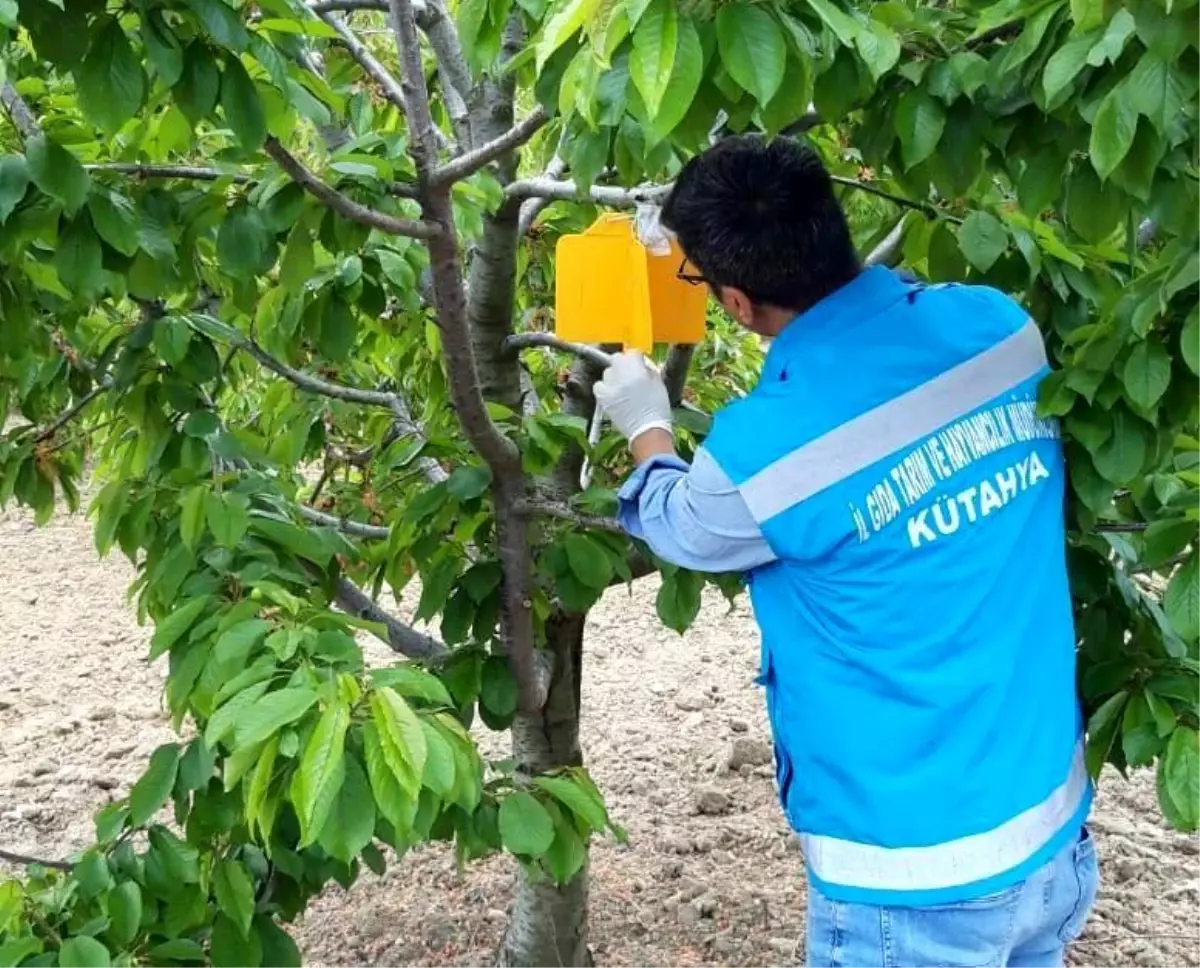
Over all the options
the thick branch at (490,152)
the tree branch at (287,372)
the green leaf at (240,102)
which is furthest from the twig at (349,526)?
the green leaf at (240,102)

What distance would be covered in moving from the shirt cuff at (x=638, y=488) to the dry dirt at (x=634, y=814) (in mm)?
1694

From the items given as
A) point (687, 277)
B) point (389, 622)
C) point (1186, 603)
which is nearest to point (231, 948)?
point (389, 622)

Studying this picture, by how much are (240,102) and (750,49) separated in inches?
27.0

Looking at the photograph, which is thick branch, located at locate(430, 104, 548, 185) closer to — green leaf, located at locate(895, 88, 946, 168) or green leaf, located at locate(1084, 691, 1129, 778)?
green leaf, located at locate(895, 88, 946, 168)

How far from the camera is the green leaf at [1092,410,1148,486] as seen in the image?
1.74 metres

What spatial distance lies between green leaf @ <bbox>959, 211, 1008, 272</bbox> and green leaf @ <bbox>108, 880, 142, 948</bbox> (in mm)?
1519

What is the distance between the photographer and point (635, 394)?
6.83 ft

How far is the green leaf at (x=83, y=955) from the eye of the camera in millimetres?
1721

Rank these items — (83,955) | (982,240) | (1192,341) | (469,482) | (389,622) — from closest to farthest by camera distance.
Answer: (1192,341)
(83,955)
(982,240)
(469,482)
(389,622)

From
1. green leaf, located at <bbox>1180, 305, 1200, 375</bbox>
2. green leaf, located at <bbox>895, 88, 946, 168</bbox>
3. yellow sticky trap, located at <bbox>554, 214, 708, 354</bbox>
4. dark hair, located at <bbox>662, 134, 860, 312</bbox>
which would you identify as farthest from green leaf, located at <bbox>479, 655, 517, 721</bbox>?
green leaf, located at <bbox>1180, 305, 1200, 375</bbox>

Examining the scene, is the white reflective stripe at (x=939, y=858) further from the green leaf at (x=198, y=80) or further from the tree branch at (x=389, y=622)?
the green leaf at (x=198, y=80)

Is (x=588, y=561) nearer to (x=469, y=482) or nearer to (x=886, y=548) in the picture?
(x=469, y=482)

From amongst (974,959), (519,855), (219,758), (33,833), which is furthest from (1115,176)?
(33,833)

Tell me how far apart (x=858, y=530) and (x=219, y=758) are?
1008 mm
